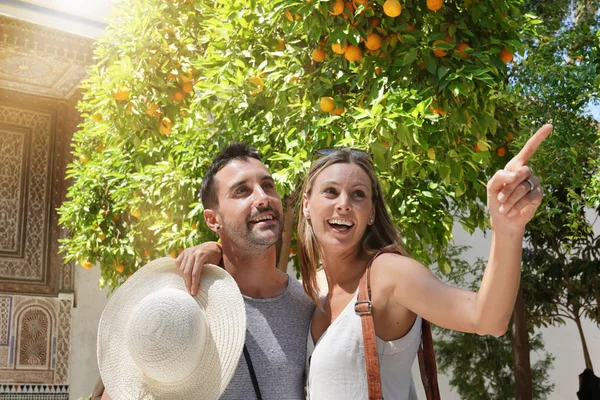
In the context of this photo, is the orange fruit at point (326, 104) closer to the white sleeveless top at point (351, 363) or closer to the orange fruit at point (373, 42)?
the orange fruit at point (373, 42)

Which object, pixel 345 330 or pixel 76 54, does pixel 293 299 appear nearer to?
pixel 345 330

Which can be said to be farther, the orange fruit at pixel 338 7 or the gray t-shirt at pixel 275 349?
the orange fruit at pixel 338 7

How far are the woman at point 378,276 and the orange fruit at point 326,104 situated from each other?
1824 millimetres

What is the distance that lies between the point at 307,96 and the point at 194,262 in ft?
6.91

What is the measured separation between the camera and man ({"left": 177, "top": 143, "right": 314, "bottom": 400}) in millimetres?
1915

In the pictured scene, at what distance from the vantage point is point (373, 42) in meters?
3.73

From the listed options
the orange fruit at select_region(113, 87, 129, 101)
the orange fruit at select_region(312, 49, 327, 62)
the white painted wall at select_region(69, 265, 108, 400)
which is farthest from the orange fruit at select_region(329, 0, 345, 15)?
the white painted wall at select_region(69, 265, 108, 400)

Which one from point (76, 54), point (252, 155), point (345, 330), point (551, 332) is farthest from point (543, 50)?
point (551, 332)

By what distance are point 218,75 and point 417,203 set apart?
1203mm

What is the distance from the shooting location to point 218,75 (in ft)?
14.1

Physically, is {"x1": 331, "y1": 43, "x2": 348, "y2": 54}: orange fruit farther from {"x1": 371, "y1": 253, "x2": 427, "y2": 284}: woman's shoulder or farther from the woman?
{"x1": 371, "y1": 253, "x2": 427, "y2": 284}: woman's shoulder

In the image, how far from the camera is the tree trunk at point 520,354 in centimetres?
785

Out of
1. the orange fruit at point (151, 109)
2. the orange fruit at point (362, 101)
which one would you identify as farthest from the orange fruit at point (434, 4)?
the orange fruit at point (151, 109)

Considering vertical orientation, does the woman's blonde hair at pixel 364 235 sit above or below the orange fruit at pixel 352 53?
below
